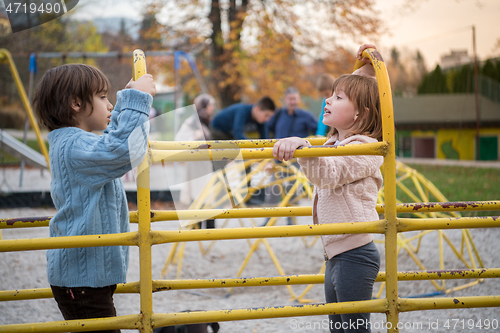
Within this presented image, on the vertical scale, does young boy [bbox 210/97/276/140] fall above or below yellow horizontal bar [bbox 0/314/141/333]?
above

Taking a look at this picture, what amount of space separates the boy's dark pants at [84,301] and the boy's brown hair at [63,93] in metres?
0.58

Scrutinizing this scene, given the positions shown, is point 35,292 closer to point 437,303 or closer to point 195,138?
point 437,303

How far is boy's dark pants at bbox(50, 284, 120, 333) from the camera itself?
4.54ft

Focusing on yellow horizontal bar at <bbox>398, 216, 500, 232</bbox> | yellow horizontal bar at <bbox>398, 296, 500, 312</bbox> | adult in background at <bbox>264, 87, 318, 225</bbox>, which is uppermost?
adult in background at <bbox>264, 87, 318, 225</bbox>

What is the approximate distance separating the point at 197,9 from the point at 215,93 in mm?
2506

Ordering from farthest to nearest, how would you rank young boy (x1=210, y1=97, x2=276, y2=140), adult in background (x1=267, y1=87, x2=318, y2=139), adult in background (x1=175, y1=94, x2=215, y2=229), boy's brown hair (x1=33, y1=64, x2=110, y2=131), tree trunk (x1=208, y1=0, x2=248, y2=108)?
tree trunk (x1=208, y1=0, x2=248, y2=108), young boy (x1=210, y1=97, x2=276, y2=140), adult in background (x1=267, y1=87, x2=318, y2=139), adult in background (x1=175, y1=94, x2=215, y2=229), boy's brown hair (x1=33, y1=64, x2=110, y2=131)

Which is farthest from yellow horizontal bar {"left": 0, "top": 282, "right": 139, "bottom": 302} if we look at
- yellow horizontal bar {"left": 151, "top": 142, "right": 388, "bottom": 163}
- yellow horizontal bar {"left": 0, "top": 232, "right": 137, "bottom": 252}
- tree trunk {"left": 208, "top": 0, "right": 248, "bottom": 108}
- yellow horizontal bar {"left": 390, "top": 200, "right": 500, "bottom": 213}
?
tree trunk {"left": 208, "top": 0, "right": 248, "bottom": 108}

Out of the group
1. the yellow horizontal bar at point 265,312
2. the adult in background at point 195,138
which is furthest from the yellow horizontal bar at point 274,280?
the adult in background at point 195,138

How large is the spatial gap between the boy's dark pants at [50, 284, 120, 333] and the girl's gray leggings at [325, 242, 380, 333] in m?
0.83

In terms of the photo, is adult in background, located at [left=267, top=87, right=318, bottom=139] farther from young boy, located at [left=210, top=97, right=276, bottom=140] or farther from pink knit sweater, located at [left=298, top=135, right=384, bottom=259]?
pink knit sweater, located at [left=298, top=135, right=384, bottom=259]

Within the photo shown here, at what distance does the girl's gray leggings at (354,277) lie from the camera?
1492 millimetres

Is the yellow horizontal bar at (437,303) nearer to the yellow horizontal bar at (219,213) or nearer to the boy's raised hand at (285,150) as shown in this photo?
the yellow horizontal bar at (219,213)

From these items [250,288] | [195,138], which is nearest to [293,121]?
[195,138]

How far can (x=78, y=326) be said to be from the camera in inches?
52.7
